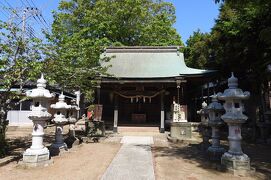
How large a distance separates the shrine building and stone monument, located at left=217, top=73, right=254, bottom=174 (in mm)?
8815

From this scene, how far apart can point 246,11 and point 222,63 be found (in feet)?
14.0

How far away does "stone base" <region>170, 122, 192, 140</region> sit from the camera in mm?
14999

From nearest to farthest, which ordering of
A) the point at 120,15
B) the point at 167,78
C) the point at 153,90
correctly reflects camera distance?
the point at 167,78 < the point at 153,90 < the point at 120,15

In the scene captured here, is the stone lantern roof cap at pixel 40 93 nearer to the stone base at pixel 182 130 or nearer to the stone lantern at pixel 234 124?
the stone lantern at pixel 234 124

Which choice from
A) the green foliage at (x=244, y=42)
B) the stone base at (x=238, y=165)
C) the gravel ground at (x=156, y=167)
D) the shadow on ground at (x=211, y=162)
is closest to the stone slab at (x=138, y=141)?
A: the shadow on ground at (x=211, y=162)

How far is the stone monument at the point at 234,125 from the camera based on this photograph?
7.41 m

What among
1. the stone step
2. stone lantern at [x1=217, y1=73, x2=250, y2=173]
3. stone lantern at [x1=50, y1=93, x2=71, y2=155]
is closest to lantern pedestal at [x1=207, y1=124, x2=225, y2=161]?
stone lantern at [x1=217, y1=73, x2=250, y2=173]

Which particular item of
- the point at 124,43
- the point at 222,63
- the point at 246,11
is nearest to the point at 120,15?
the point at 124,43

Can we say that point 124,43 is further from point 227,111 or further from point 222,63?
point 227,111

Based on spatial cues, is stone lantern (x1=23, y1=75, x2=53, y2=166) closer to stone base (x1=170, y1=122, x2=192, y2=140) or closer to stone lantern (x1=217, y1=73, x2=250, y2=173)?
stone lantern (x1=217, y1=73, x2=250, y2=173)

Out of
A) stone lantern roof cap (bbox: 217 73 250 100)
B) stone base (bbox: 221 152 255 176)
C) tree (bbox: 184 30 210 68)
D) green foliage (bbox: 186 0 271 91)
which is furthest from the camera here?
tree (bbox: 184 30 210 68)

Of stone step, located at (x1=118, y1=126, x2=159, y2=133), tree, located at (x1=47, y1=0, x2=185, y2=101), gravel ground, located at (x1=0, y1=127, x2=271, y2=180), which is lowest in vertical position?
gravel ground, located at (x1=0, y1=127, x2=271, y2=180)

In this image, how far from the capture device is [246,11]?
1290 centimetres

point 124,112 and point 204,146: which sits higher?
point 124,112
